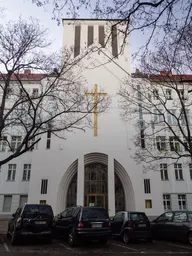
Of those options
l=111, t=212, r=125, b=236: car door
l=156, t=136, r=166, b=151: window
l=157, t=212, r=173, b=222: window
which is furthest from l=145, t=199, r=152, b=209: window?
l=111, t=212, r=125, b=236: car door

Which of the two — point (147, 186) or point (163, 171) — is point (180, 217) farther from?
point (163, 171)

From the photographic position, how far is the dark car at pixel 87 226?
836cm

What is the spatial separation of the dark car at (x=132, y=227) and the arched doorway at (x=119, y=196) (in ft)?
39.1

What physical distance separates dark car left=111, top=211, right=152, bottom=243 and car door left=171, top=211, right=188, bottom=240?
1148 millimetres

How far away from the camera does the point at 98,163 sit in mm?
23297

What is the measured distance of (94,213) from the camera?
898cm

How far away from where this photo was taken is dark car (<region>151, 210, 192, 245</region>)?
370 inches

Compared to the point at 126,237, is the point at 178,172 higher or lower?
higher

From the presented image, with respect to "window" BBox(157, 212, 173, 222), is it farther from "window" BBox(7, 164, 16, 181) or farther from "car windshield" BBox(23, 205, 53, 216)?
"window" BBox(7, 164, 16, 181)

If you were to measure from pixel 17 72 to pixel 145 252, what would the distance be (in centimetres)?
1156

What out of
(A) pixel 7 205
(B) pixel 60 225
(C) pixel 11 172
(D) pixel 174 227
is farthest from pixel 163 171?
(A) pixel 7 205

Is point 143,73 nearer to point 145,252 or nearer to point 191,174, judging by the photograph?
point 145,252

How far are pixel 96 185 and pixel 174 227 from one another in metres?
13.3

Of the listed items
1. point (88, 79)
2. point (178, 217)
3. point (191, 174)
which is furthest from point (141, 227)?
point (88, 79)
